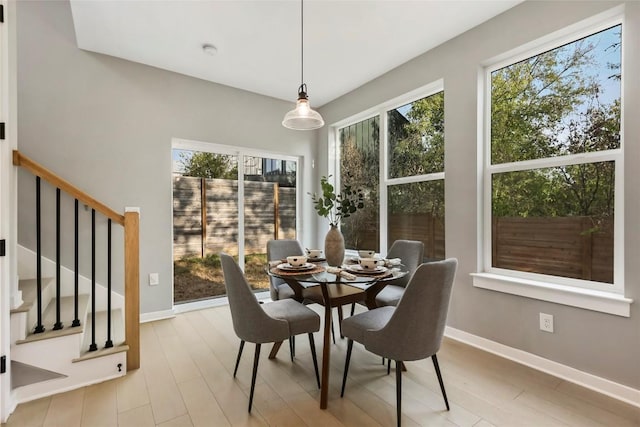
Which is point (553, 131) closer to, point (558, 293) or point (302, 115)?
point (558, 293)

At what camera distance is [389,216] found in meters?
3.52

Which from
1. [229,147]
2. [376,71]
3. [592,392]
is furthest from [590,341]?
[229,147]

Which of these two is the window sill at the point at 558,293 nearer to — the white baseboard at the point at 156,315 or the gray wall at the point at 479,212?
the gray wall at the point at 479,212

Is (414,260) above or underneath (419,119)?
underneath

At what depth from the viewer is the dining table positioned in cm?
177

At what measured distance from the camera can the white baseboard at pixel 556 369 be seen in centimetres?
182

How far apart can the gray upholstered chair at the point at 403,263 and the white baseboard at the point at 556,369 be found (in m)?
0.68

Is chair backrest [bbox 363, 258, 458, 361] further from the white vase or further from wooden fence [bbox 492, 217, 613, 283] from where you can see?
wooden fence [bbox 492, 217, 613, 283]

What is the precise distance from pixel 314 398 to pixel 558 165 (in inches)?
92.7

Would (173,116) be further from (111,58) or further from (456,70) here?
(456,70)

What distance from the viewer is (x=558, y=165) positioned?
7.14 feet

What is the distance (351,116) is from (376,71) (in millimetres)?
714

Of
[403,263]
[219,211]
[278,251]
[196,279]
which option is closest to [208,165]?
[219,211]

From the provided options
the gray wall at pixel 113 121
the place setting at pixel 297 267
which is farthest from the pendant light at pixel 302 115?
the gray wall at pixel 113 121
